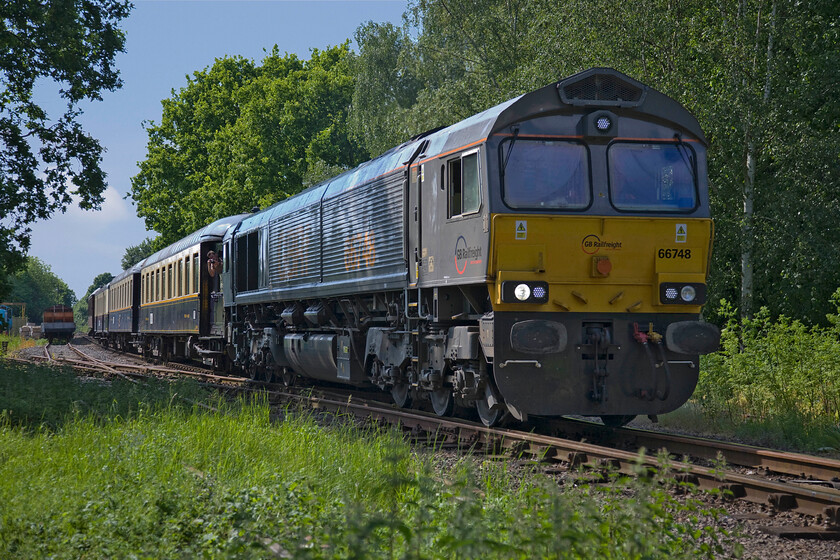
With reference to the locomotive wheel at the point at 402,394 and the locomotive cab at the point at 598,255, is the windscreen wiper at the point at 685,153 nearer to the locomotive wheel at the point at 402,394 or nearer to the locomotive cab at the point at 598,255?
the locomotive cab at the point at 598,255

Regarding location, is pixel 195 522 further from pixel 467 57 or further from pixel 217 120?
pixel 217 120

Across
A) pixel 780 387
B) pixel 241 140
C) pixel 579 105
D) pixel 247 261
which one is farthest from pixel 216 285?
pixel 241 140

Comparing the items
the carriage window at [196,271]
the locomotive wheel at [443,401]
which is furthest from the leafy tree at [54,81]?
the locomotive wheel at [443,401]

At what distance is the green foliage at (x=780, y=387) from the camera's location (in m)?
9.89

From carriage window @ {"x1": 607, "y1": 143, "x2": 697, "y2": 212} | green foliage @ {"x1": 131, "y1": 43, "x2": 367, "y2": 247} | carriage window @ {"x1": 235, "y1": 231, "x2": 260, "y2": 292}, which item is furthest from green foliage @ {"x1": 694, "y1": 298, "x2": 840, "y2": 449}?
green foliage @ {"x1": 131, "y1": 43, "x2": 367, "y2": 247}

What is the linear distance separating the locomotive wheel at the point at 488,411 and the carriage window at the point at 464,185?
1.88 m

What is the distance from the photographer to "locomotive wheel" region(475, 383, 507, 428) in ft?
30.8

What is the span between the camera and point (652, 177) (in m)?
9.50

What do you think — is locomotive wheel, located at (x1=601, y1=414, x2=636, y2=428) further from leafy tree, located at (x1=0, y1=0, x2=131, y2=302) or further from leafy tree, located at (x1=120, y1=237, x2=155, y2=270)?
leafy tree, located at (x1=120, y1=237, x2=155, y2=270)

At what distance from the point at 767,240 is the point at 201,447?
1295 cm

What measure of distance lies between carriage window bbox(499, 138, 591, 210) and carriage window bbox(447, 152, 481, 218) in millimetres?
363

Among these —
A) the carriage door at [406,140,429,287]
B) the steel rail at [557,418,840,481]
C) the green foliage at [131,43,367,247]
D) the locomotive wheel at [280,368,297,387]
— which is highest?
the green foliage at [131,43,367,247]

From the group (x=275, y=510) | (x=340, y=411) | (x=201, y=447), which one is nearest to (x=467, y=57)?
(x=340, y=411)

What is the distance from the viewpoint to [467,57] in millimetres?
32406
